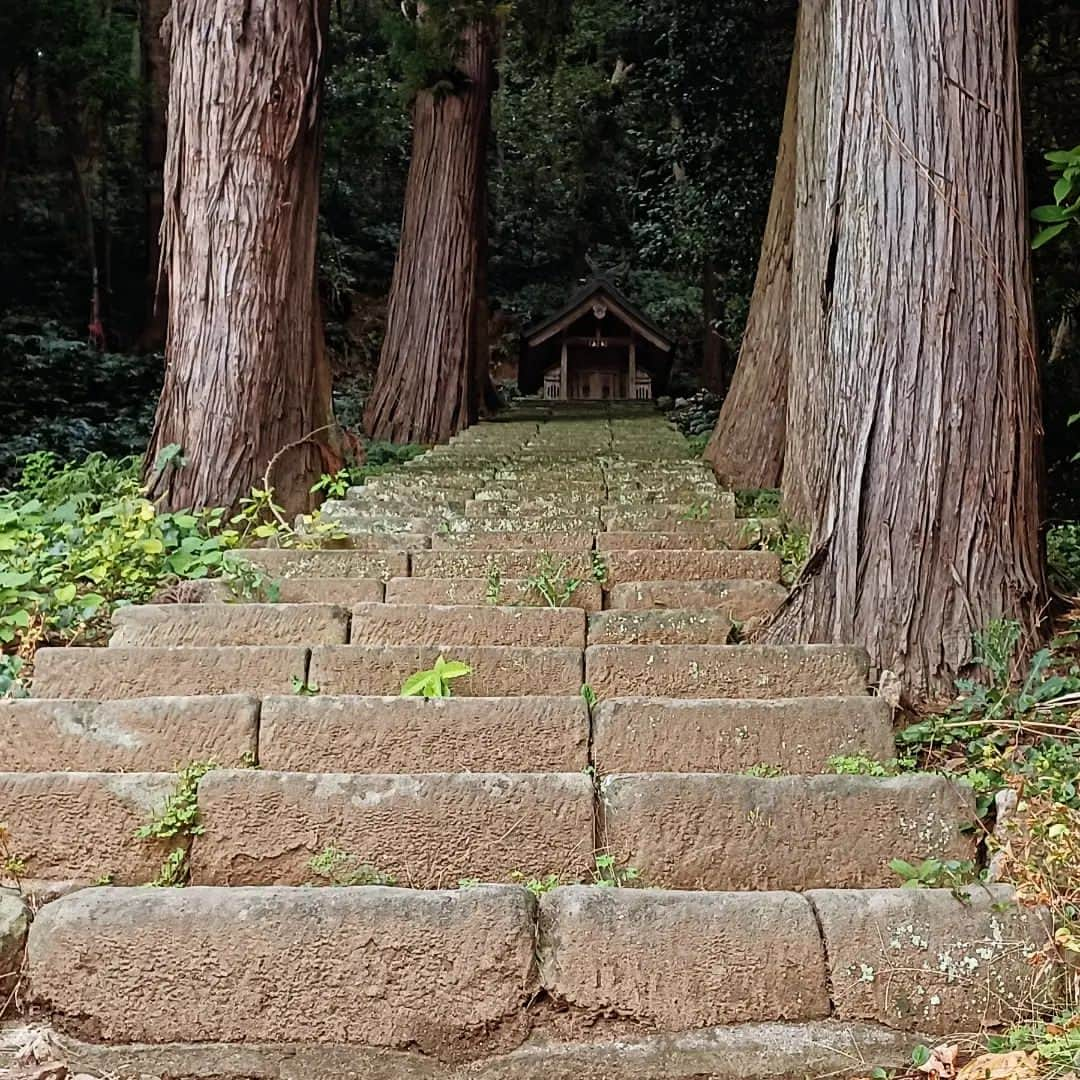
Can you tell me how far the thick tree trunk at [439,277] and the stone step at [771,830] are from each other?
22.7ft

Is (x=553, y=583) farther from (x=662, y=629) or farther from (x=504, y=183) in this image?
(x=504, y=183)

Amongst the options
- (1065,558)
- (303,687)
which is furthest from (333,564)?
(1065,558)

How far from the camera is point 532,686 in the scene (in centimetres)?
283

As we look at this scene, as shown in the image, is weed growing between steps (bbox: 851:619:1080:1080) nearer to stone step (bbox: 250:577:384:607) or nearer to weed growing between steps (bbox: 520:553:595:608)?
weed growing between steps (bbox: 520:553:595:608)

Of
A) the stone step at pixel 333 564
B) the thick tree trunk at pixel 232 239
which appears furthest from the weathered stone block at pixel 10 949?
the thick tree trunk at pixel 232 239

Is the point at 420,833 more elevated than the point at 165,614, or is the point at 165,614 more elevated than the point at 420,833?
the point at 165,614

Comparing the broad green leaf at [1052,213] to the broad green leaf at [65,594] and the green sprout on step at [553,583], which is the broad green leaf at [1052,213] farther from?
the broad green leaf at [65,594]

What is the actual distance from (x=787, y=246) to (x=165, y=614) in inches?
162

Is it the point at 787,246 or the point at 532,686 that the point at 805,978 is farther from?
the point at 787,246

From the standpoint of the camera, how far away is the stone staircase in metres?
1.82

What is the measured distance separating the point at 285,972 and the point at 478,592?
178 cm

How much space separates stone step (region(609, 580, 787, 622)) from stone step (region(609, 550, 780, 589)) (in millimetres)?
255

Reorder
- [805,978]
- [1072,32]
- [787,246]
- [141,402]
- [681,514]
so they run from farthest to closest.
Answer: [141,402], [1072,32], [787,246], [681,514], [805,978]

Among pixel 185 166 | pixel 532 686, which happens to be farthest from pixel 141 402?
pixel 532 686
